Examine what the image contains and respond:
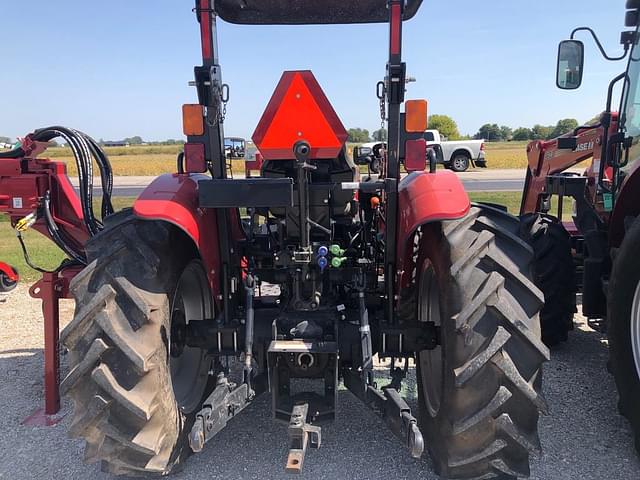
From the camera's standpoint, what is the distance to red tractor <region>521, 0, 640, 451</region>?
10.4 ft

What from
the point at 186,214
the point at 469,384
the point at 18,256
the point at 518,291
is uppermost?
the point at 186,214

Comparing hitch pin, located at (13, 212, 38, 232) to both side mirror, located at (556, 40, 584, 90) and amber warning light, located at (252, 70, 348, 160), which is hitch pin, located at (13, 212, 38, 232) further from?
side mirror, located at (556, 40, 584, 90)

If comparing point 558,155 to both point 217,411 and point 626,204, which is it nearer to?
point 626,204

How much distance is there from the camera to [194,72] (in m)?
2.85

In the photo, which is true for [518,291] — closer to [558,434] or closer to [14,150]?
[558,434]

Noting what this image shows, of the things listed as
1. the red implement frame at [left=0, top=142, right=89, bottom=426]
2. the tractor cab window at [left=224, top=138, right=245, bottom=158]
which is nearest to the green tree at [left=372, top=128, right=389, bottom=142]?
the tractor cab window at [left=224, top=138, right=245, bottom=158]

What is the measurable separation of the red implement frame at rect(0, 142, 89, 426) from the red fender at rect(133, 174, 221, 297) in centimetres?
163

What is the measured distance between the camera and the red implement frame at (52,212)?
4035mm

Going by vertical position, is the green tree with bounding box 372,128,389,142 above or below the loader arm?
above

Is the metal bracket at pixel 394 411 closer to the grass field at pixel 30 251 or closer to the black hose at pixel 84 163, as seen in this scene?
the black hose at pixel 84 163

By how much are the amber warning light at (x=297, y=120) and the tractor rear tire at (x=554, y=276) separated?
2650 millimetres

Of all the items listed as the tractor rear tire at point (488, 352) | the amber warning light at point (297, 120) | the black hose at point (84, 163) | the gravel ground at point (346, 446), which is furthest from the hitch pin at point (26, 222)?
the tractor rear tire at point (488, 352)

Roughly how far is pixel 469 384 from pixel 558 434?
143cm

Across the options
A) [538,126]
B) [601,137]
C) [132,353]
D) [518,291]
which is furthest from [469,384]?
[538,126]
